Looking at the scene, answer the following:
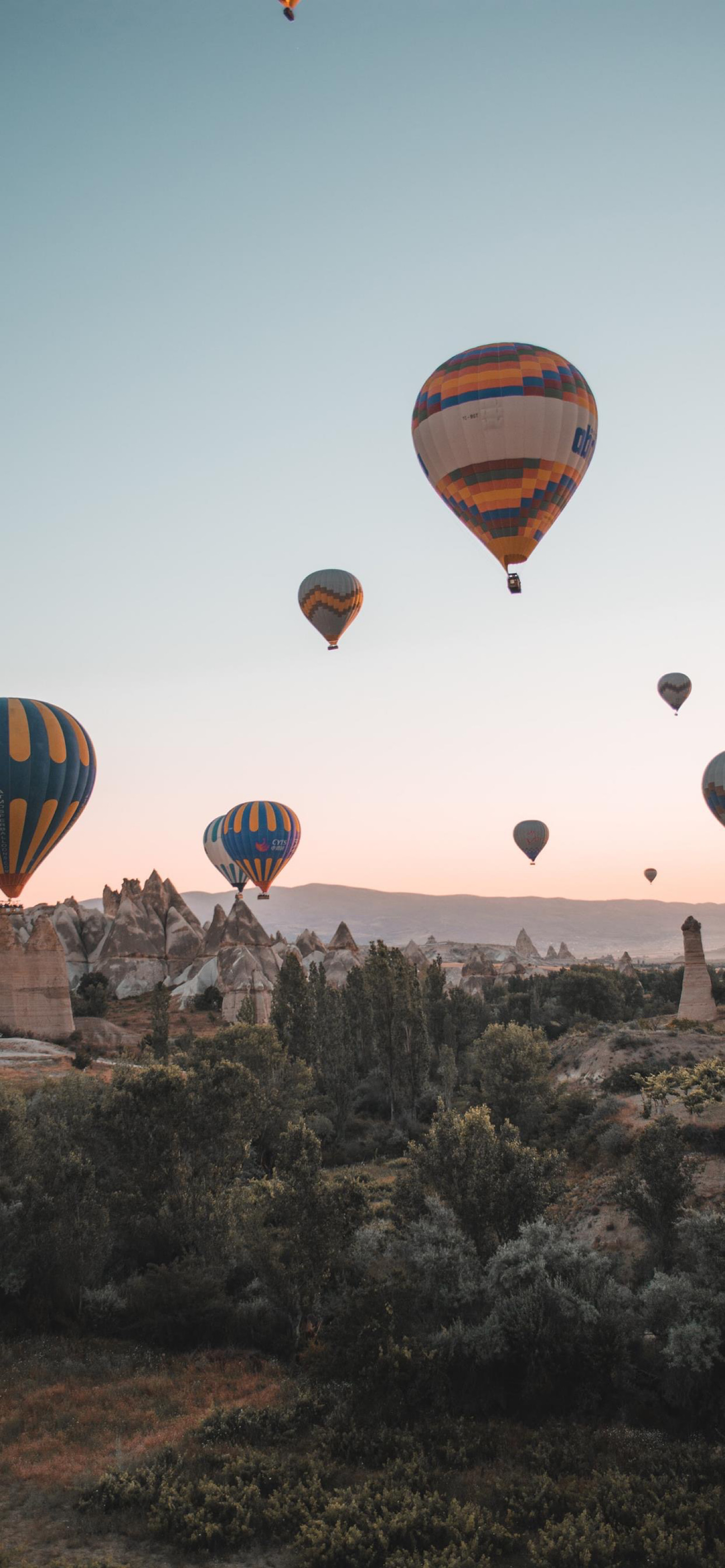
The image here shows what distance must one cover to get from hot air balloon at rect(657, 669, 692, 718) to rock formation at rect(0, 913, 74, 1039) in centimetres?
5337

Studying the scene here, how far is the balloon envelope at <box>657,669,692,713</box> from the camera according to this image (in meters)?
83.1

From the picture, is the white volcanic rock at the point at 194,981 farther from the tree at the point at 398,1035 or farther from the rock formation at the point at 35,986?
the tree at the point at 398,1035

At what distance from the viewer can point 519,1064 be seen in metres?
46.7

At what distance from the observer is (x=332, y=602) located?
209ft

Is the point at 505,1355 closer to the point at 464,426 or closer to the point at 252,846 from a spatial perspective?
the point at 464,426

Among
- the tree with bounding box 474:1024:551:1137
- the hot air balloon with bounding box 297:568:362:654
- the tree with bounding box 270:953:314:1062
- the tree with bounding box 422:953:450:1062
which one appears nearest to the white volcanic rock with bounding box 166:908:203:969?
the tree with bounding box 422:953:450:1062

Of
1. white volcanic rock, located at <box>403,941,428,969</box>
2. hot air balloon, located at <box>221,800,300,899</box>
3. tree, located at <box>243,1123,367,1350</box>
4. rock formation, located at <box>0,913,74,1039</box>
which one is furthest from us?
white volcanic rock, located at <box>403,941,428,969</box>

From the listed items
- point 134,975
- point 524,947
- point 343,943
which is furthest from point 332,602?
point 524,947

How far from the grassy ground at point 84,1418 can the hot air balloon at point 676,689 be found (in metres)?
69.0

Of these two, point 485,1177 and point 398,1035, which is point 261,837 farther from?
point 485,1177

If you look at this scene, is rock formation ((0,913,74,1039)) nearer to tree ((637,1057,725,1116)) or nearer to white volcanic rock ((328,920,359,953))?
tree ((637,1057,725,1116))

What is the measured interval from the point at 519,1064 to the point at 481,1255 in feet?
74.2

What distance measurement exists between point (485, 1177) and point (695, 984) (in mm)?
38634

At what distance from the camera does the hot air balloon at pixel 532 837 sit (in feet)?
361
